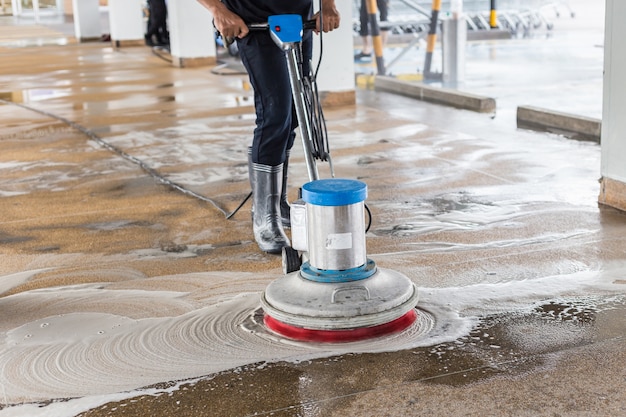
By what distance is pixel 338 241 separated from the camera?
258 centimetres

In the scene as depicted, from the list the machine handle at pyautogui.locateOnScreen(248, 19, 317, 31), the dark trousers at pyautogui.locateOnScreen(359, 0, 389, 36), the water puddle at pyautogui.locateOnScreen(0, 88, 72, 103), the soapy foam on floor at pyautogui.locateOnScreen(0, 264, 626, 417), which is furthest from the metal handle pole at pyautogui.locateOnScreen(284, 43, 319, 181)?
the dark trousers at pyautogui.locateOnScreen(359, 0, 389, 36)

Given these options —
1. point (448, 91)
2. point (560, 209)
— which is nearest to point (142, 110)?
point (448, 91)

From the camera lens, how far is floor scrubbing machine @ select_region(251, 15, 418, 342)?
2.54m

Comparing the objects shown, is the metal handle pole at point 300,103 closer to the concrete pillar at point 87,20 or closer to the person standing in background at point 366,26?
the person standing in background at point 366,26

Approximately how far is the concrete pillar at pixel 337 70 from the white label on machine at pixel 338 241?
5.65 m

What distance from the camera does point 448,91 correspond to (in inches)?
331

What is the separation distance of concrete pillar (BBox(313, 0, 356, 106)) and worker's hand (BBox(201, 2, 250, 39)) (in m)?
4.92

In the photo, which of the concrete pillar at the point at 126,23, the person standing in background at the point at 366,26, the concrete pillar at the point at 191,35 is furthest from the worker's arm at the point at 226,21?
the concrete pillar at the point at 126,23

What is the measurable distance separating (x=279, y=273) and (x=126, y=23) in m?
16.2

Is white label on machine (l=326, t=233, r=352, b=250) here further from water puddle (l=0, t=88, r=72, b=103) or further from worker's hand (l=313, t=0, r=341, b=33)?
water puddle (l=0, t=88, r=72, b=103)

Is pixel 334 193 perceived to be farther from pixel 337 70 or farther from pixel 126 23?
pixel 126 23

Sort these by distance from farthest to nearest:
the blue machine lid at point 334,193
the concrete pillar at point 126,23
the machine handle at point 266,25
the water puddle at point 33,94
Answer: the concrete pillar at point 126,23
the water puddle at point 33,94
the machine handle at point 266,25
the blue machine lid at point 334,193

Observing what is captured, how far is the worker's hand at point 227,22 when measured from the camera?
126 inches

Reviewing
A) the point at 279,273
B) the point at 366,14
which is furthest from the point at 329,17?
the point at 366,14
